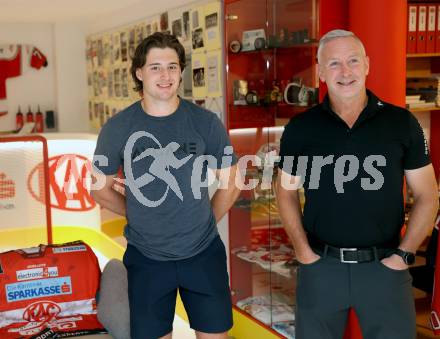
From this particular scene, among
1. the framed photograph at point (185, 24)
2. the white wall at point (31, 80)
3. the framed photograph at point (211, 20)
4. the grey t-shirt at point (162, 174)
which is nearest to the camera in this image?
the grey t-shirt at point (162, 174)

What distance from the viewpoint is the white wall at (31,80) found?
7637 mm

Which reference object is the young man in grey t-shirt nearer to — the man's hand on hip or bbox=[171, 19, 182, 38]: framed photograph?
the man's hand on hip

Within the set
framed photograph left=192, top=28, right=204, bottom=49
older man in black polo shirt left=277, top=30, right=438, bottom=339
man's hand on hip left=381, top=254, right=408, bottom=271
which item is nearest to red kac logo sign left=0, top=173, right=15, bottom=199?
framed photograph left=192, top=28, right=204, bottom=49

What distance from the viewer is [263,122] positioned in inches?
152

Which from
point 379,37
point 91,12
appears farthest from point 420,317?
point 91,12

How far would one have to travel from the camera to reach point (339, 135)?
2.29 meters

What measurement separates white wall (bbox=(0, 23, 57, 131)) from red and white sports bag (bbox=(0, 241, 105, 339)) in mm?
5150

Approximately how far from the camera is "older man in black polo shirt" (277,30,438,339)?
7.43ft

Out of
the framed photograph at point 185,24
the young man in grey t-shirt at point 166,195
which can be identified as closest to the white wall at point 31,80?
the framed photograph at point 185,24

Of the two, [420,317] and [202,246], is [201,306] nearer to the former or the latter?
[202,246]

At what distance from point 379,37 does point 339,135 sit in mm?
808

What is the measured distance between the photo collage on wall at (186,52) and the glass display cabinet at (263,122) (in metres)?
0.17

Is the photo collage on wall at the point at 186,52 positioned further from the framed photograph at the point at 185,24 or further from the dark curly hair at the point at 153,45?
the dark curly hair at the point at 153,45

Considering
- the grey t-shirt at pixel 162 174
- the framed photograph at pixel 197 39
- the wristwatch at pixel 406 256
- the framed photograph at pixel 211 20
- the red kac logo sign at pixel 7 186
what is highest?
the framed photograph at pixel 211 20
